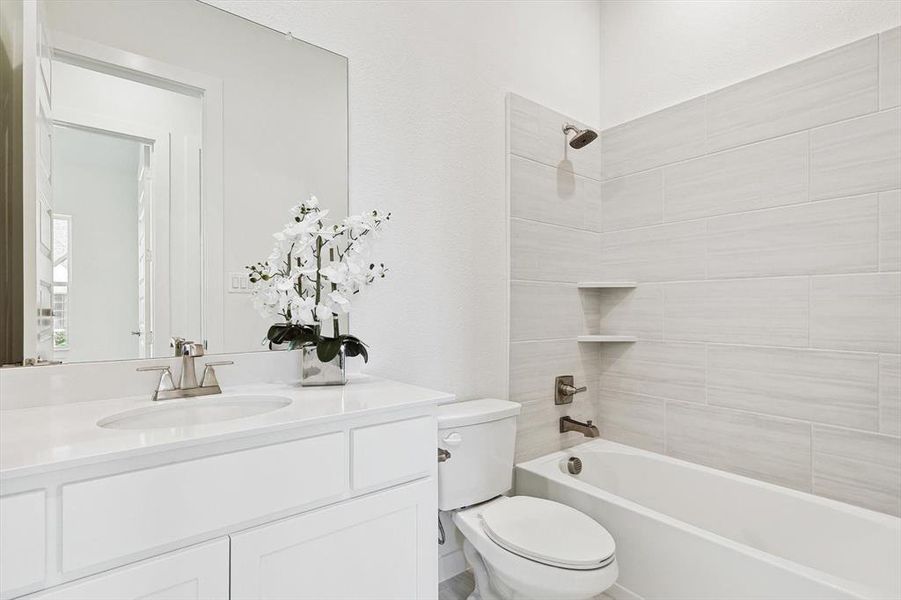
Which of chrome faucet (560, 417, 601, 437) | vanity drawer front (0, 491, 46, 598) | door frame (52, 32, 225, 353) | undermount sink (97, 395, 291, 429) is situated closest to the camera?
vanity drawer front (0, 491, 46, 598)

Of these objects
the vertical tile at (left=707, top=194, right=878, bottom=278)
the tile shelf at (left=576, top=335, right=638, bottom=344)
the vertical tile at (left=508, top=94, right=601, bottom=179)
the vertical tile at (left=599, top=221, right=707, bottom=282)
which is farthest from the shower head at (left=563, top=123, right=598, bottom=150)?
the tile shelf at (left=576, top=335, right=638, bottom=344)

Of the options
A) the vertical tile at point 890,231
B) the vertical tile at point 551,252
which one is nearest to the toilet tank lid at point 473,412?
the vertical tile at point 551,252

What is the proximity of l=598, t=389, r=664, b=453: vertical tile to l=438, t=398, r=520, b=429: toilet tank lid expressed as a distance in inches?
32.7

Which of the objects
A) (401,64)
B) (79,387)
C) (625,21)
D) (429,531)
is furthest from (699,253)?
(79,387)

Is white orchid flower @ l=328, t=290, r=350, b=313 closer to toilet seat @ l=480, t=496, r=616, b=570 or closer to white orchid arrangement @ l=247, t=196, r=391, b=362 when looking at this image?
white orchid arrangement @ l=247, t=196, r=391, b=362

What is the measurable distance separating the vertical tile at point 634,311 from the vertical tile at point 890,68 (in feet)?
3.37

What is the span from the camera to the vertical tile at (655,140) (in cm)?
215

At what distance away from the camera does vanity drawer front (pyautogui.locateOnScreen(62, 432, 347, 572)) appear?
0.76 m

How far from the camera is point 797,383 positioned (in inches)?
71.9

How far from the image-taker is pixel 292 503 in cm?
→ 98

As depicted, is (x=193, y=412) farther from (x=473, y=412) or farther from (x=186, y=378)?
(x=473, y=412)

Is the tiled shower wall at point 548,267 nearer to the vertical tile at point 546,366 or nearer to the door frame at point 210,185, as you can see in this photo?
the vertical tile at point 546,366

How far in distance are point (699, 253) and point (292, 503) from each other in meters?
1.93

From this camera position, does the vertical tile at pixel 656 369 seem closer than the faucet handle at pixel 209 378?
No
